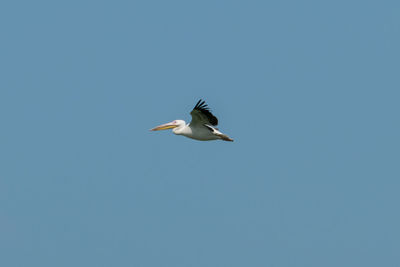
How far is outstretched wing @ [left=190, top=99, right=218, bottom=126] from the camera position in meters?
33.6

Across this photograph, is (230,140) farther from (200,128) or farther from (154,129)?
(154,129)

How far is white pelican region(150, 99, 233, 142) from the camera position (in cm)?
3378

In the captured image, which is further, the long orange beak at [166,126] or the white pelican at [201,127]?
the long orange beak at [166,126]

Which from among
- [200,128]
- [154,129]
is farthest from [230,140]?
[154,129]

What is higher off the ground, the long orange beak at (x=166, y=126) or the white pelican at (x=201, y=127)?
the long orange beak at (x=166, y=126)

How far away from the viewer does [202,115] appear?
34000 millimetres

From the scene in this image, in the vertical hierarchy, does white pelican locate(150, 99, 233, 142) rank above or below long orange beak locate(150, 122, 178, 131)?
below

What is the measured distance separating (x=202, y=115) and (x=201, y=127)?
0.89 m

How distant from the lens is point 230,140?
1384 inches

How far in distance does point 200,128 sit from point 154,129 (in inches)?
129

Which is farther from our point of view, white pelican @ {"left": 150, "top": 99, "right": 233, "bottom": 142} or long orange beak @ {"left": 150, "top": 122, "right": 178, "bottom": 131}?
long orange beak @ {"left": 150, "top": 122, "right": 178, "bottom": 131}

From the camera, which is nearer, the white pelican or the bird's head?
the white pelican

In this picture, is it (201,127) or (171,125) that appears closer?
(201,127)

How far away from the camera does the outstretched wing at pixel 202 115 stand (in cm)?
3362
